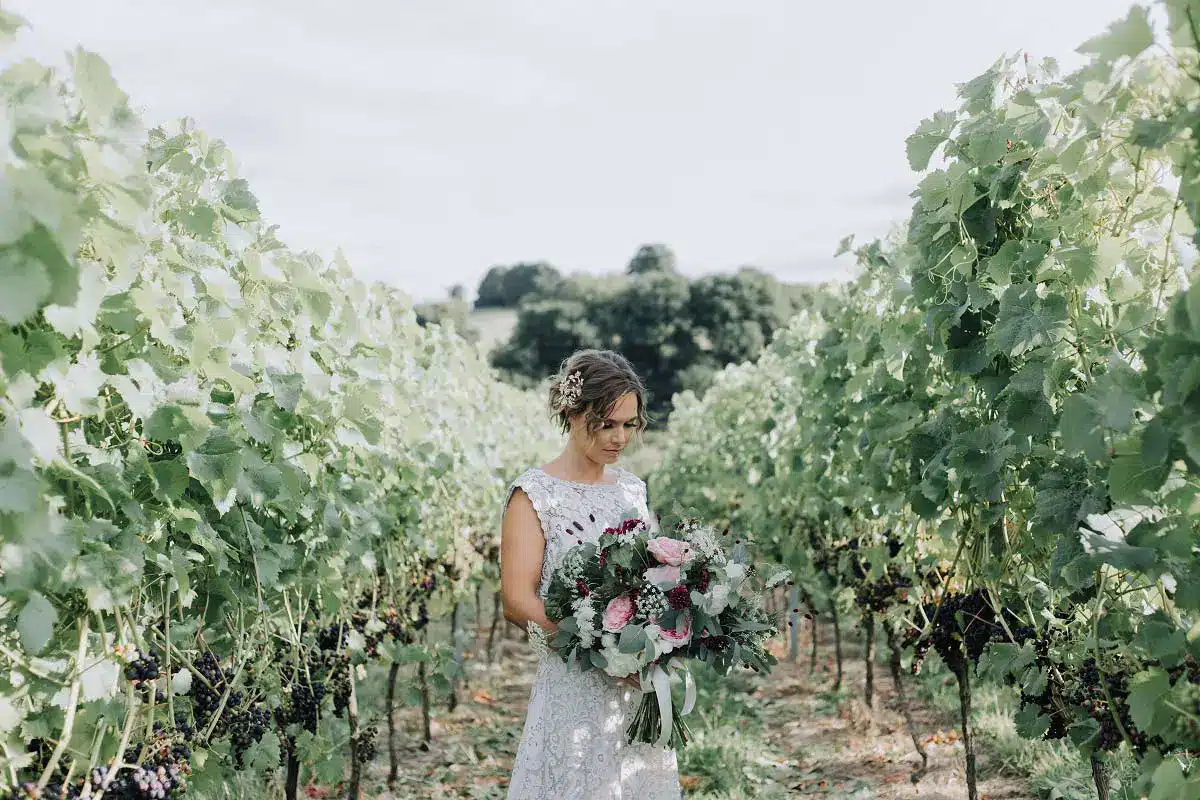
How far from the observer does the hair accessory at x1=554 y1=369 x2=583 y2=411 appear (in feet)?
9.06

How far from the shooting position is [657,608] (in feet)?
7.80

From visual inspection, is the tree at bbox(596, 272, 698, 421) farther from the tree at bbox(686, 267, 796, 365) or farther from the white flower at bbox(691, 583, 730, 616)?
the white flower at bbox(691, 583, 730, 616)

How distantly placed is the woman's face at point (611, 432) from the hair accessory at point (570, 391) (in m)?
0.05

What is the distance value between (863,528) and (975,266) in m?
3.33

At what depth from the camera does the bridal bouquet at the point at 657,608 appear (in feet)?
7.75

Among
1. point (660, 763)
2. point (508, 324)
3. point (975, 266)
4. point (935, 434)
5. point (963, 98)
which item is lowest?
point (660, 763)

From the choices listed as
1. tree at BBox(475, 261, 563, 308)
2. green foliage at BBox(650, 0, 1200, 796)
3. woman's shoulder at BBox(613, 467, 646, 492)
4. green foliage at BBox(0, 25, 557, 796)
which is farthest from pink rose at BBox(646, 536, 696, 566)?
tree at BBox(475, 261, 563, 308)

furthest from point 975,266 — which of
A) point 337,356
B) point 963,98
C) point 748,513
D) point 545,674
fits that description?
point 748,513

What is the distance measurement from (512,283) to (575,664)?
278ft

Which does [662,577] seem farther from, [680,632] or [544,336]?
[544,336]

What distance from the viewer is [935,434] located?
2.82 m

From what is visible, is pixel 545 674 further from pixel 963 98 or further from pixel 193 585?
pixel 963 98

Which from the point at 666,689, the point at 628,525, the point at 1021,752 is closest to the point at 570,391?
the point at 628,525

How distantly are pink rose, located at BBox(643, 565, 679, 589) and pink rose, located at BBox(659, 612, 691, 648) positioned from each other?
9cm
